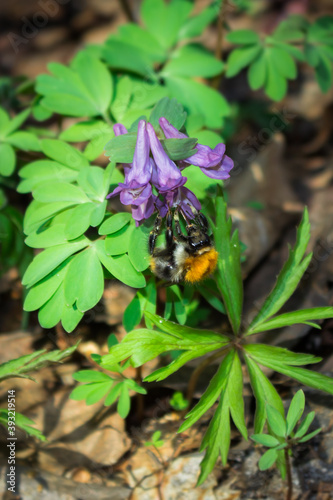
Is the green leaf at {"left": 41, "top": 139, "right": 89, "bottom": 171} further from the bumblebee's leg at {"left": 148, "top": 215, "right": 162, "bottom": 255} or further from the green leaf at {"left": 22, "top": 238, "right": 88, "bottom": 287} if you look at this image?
the bumblebee's leg at {"left": 148, "top": 215, "right": 162, "bottom": 255}

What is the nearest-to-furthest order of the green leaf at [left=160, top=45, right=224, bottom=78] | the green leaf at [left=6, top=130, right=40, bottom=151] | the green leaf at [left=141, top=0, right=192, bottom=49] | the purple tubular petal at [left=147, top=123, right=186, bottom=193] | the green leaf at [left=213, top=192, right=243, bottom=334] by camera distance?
the purple tubular petal at [left=147, top=123, right=186, bottom=193] < the green leaf at [left=213, top=192, right=243, bottom=334] < the green leaf at [left=6, top=130, right=40, bottom=151] < the green leaf at [left=160, top=45, right=224, bottom=78] < the green leaf at [left=141, top=0, right=192, bottom=49]

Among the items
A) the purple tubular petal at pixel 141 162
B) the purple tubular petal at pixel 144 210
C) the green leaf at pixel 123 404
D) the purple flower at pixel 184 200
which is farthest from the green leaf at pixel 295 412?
the purple tubular petal at pixel 141 162

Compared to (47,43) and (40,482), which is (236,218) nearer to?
(40,482)

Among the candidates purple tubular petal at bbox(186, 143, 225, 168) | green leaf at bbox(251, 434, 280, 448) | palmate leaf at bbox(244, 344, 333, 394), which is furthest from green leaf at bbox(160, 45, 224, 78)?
green leaf at bbox(251, 434, 280, 448)

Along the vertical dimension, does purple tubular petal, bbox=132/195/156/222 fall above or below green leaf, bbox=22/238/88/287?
above

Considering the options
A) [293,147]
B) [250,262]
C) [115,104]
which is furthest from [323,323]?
[293,147]

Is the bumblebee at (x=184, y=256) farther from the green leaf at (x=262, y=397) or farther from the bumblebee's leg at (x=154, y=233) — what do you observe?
the green leaf at (x=262, y=397)

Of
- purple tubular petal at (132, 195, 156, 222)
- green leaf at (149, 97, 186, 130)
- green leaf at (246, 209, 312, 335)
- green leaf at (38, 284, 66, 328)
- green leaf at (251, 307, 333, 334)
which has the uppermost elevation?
green leaf at (149, 97, 186, 130)

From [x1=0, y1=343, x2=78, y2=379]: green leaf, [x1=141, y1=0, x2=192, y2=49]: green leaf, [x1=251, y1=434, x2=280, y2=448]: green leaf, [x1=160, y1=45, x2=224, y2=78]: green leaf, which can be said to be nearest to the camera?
[x1=251, y1=434, x2=280, y2=448]: green leaf
